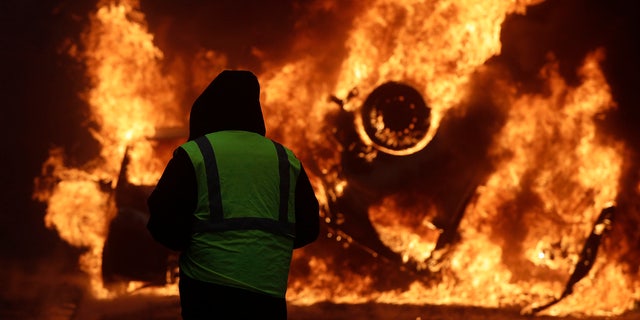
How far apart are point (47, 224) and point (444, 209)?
303 cm

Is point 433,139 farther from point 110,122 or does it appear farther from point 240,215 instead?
point 240,215

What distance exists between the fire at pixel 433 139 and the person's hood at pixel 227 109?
2653 mm

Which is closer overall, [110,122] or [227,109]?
[227,109]

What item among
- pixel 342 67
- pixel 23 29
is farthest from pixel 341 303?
pixel 23 29

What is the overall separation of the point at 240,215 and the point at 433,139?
10.8 feet

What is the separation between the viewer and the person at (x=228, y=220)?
2.48m

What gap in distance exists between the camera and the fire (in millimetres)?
5301

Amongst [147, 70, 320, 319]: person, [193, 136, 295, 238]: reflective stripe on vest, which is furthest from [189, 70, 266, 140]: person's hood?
[193, 136, 295, 238]: reflective stripe on vest

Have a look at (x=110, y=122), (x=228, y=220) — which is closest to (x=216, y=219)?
(x=228, y=220)

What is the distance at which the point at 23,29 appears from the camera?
5207 millimetres

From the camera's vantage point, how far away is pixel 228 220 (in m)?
2.50

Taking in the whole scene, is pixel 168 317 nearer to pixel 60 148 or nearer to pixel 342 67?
pixel 60 148

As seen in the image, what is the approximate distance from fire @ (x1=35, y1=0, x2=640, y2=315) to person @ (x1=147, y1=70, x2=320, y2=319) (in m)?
2.78

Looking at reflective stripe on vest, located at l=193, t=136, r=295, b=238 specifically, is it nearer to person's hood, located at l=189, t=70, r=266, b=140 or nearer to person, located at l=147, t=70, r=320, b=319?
person, located at l=147, t=70, r=320, b=319
